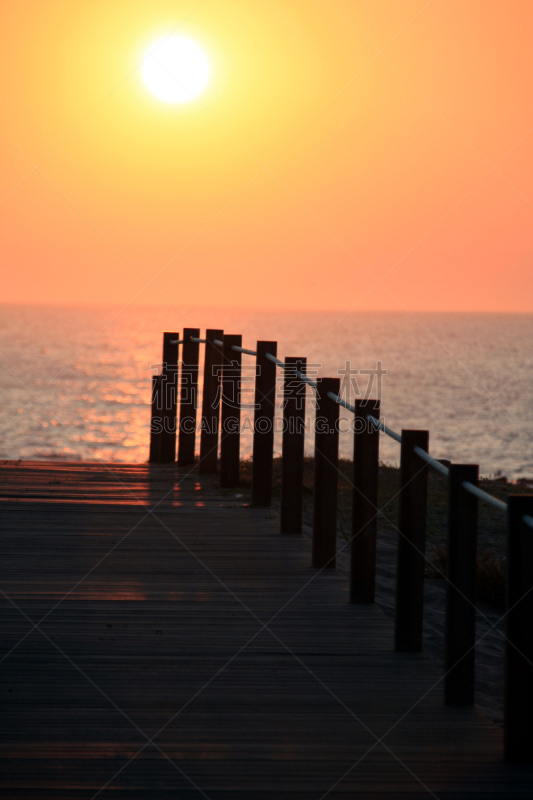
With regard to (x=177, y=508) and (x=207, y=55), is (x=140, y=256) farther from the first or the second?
(x=177, y=508)

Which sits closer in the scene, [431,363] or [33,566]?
[33,566]

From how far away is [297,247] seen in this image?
6800 centimetres

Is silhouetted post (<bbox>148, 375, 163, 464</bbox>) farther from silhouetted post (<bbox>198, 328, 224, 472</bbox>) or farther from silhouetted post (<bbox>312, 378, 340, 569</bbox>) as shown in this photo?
silhouetted post (<bbox>312, 378, 340, 569</bbox>)

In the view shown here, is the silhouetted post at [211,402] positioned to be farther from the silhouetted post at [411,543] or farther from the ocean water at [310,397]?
the silhouetted post at [411,543]

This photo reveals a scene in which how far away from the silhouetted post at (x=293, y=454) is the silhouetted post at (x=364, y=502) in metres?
1.39

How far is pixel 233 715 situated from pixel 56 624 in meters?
1.12

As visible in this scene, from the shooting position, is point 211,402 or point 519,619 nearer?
point 519,619

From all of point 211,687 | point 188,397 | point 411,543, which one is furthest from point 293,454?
point 188,397

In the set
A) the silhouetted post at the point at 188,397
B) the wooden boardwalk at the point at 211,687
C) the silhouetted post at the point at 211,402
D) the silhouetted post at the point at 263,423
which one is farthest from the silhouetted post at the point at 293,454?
the silhouetted post at the point at 188,397

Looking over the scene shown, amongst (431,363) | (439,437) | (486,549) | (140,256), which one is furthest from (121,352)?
(486,549)

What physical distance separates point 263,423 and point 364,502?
2239 mm

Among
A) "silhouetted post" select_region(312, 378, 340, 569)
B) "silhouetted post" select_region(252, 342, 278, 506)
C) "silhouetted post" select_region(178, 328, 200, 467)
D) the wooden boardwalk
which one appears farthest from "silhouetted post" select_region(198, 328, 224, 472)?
"silhouetted post" select_region(312, 378, 340, 569)

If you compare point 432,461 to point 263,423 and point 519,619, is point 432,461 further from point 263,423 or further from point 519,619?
point 263,423

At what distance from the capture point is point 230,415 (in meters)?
6.68
